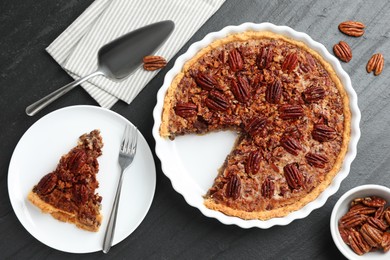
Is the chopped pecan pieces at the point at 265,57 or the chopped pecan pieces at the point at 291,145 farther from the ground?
the chopped pecan pieces at the point at 265,57

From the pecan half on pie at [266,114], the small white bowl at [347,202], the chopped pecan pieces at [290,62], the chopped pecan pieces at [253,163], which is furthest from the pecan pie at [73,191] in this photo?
the small white bowl at [347,202]

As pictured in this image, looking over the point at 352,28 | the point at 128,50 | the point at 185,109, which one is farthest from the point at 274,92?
the point at 128,50

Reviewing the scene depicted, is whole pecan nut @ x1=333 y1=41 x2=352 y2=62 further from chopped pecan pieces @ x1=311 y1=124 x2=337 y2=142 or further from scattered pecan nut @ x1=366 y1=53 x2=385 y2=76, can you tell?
chopped pecan pieces @ x1=311 y1=124 x2=337 y2=142

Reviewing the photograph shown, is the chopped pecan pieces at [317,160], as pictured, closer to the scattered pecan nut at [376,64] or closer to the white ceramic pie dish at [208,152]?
the white ceramic pie dish at [208,152]

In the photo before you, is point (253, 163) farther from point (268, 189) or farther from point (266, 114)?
point (266, 114)

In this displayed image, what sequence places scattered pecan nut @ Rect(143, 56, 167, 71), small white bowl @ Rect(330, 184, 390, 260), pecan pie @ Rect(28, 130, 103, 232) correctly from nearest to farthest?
small white bowl @ Rect(330, 184, 390, 260) → pecan pie @ Rect(28, 130, 103, 232) → scattered pecan nut @ Rect(143, 56, 167, 71)

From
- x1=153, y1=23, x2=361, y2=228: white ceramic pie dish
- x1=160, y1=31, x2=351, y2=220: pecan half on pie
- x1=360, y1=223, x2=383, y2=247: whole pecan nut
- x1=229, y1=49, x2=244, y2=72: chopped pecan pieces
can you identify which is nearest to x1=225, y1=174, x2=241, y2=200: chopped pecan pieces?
x1=160, y1=31, x2=351, y2=220: pecan half on pie

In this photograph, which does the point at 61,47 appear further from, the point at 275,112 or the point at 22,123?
the point at 275,112
